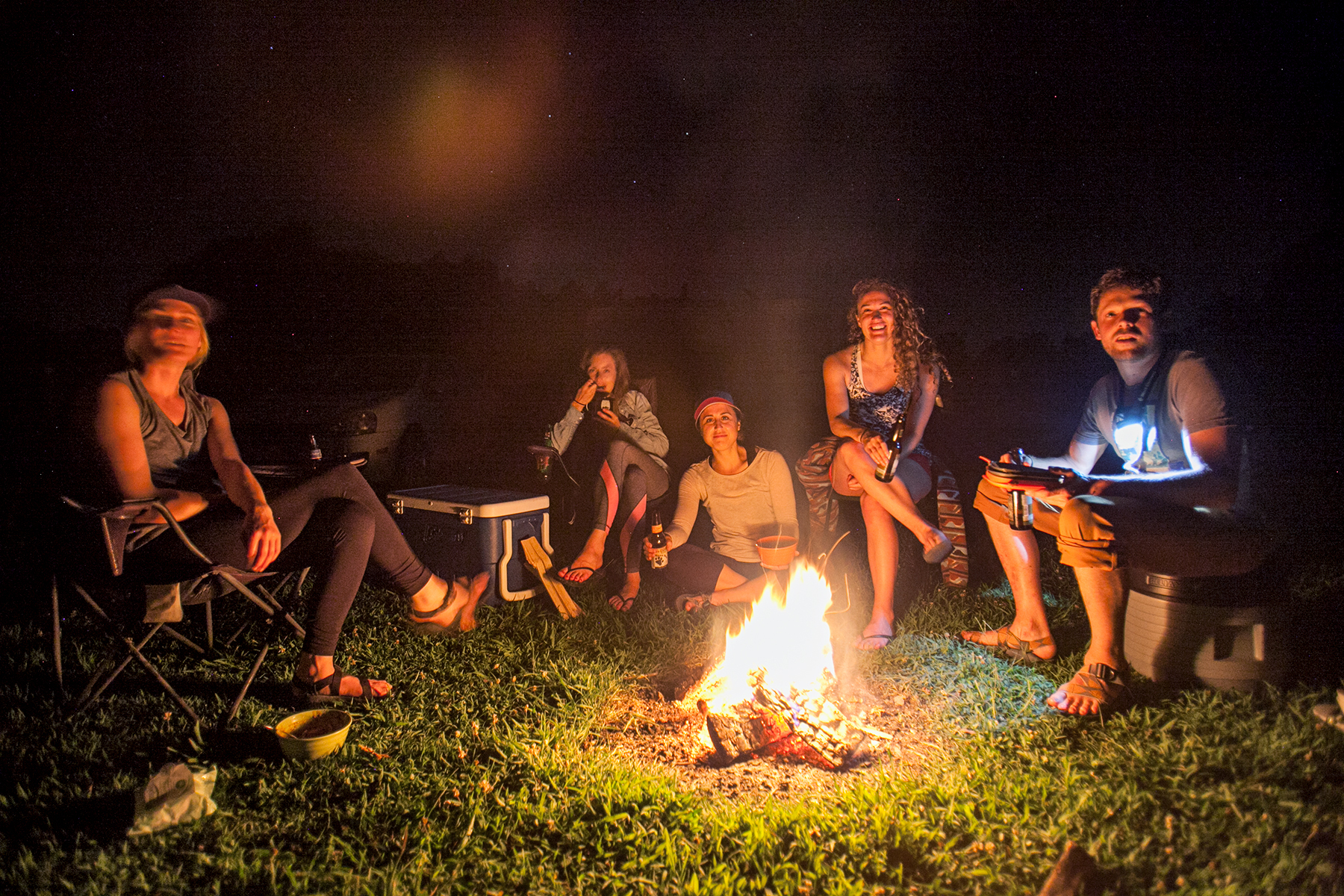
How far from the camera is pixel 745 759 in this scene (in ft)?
8.21

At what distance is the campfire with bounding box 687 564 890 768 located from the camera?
2512mm

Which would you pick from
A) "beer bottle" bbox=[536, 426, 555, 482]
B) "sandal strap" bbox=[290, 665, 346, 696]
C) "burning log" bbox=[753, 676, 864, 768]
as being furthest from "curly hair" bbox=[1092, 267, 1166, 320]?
"sandal strap" bbox=[290, 665, 346, 696]

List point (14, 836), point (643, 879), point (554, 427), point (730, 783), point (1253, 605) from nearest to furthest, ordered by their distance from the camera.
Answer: point (643, 879) < point (14, 836) < point (730, 783) < point (1253, 605) < point (554, 427)

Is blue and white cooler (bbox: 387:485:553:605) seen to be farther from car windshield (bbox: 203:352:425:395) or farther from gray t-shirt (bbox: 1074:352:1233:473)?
gray t-shirt (bbox: 1074:352:1233:473)

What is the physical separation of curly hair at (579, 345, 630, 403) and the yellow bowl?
2.95 meters

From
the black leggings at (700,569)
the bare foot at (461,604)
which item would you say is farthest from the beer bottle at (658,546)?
the bare foot at (461,604)

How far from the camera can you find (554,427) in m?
4.96

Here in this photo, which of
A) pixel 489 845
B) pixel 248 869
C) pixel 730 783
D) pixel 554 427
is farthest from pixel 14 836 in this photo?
pixel 554 427

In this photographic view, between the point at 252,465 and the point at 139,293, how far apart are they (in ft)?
3.10

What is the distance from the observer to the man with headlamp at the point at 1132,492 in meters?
2.55

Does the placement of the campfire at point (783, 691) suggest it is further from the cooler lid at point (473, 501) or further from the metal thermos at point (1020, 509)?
the cooler lid at point (473, 501)

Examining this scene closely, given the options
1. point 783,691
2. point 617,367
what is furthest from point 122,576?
point 617,367

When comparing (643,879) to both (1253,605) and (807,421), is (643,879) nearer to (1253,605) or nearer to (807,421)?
(1253,605)

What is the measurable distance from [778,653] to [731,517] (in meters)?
1.25
